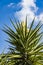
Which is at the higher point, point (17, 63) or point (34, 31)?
point (34, 31)

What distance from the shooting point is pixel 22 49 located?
16.8 metres

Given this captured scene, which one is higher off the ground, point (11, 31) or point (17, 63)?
point (11, 31)

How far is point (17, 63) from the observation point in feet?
54.4

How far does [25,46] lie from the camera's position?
16.8 m

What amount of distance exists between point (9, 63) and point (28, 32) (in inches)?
92.5

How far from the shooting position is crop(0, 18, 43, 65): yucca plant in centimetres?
1666

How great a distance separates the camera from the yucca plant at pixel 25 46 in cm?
1666

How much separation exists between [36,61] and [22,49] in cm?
110

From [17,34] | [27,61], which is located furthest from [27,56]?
[17,34]

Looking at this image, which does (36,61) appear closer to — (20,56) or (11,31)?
(20,56)

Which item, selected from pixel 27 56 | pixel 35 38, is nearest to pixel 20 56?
pixel 27 56

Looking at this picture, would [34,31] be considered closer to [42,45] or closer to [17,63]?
[42,45]

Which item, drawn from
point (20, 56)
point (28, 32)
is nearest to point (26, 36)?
point (28, 32)

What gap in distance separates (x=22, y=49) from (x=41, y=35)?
1.52 metres
